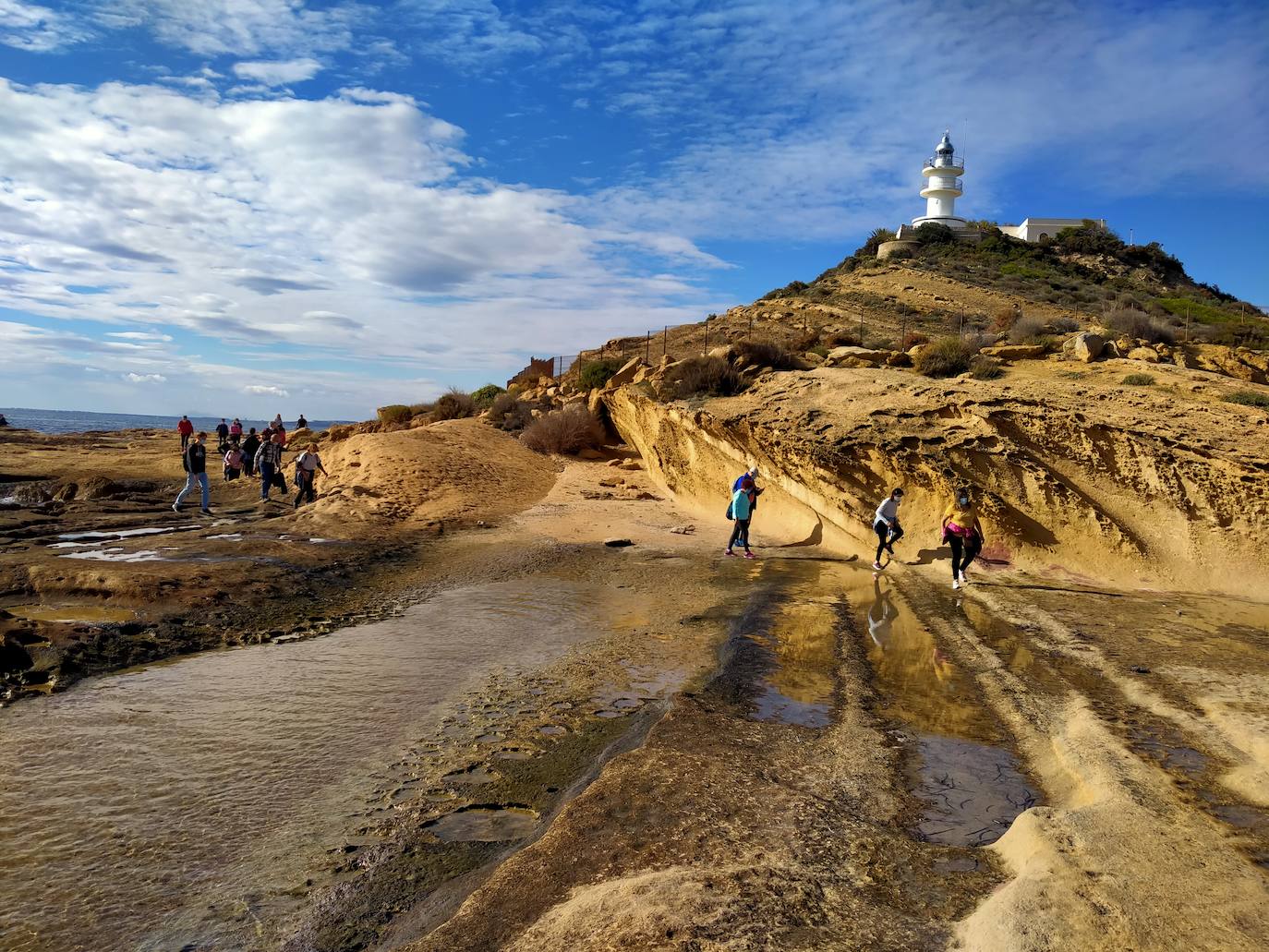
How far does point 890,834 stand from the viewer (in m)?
3.84

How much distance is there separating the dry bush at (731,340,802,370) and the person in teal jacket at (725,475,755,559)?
217 inches

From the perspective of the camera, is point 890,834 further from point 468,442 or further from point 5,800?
point 468,442

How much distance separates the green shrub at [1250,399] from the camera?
10773mm

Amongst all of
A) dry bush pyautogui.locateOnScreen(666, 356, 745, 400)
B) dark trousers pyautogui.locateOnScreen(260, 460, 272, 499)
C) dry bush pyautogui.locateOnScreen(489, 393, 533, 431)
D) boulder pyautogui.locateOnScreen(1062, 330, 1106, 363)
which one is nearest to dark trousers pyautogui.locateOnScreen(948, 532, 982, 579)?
boulder pyautogui.locateOnScreen(1062, 330, 1106, 363)

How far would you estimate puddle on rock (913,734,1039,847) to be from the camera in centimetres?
396

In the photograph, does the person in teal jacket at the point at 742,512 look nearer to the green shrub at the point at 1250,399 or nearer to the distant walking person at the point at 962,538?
the distant walking person at the point at 962,538

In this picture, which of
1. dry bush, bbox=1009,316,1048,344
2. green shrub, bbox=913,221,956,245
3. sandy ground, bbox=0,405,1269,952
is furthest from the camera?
green shrub, bbox=913,221,956,245

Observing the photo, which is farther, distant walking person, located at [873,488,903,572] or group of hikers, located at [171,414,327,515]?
group of hikers, located at [171,414,327,515]

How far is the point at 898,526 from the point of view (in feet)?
40.6

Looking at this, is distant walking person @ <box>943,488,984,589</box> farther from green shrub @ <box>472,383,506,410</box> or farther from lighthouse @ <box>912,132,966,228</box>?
lighthouse @ <box>912,132,966,228</box>

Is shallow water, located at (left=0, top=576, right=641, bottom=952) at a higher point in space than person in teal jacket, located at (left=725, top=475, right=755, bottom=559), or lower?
lower

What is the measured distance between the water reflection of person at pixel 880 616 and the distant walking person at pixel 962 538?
1.19 meters

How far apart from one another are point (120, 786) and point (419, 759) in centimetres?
173

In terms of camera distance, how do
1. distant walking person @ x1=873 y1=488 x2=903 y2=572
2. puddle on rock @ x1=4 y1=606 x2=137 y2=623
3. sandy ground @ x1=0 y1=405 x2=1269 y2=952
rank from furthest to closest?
1. distant walking person @ x1=873 y1=488 x2=903 y2=572
2. puddle on rock @ x1=4 y1=606 x2=137 y2=623
3. sandy ground @ x1=0 y1=405 x2=1269 y2=952
